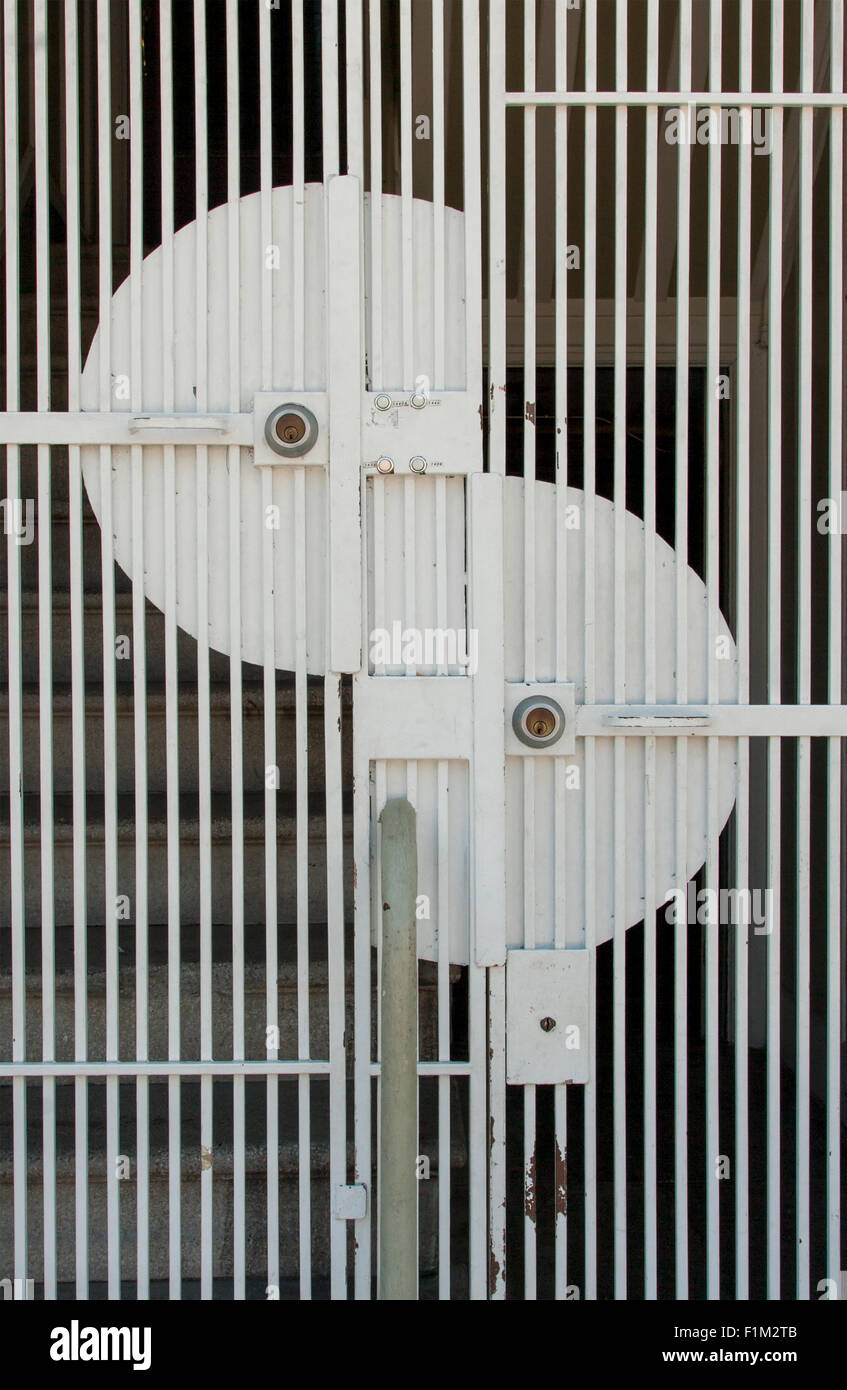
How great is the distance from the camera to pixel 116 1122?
2.34m

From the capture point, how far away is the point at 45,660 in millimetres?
2330

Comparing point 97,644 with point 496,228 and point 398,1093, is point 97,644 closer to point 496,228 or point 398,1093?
point 496,228

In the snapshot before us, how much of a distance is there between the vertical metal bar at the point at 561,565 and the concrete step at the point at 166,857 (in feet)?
2.82

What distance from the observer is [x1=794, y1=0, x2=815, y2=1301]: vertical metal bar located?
92.7 inches

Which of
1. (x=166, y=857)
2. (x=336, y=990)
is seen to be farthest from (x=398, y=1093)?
(x=166, y=857)

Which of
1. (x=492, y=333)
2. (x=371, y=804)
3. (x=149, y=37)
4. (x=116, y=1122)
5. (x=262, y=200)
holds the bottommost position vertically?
(x=116, y=1122)

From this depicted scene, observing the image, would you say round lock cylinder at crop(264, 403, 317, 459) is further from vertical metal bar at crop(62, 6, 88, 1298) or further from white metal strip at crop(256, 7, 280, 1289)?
vertical metal bar at crop(62, 6, 88, 1298)

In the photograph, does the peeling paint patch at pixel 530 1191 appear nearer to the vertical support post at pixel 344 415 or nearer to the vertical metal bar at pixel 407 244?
the vertical support post at pixel 344 415

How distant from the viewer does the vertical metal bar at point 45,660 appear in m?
2.30

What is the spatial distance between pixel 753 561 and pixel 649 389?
7.28 feet

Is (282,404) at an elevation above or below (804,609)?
above

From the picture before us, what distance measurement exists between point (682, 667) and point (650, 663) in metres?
0.07
